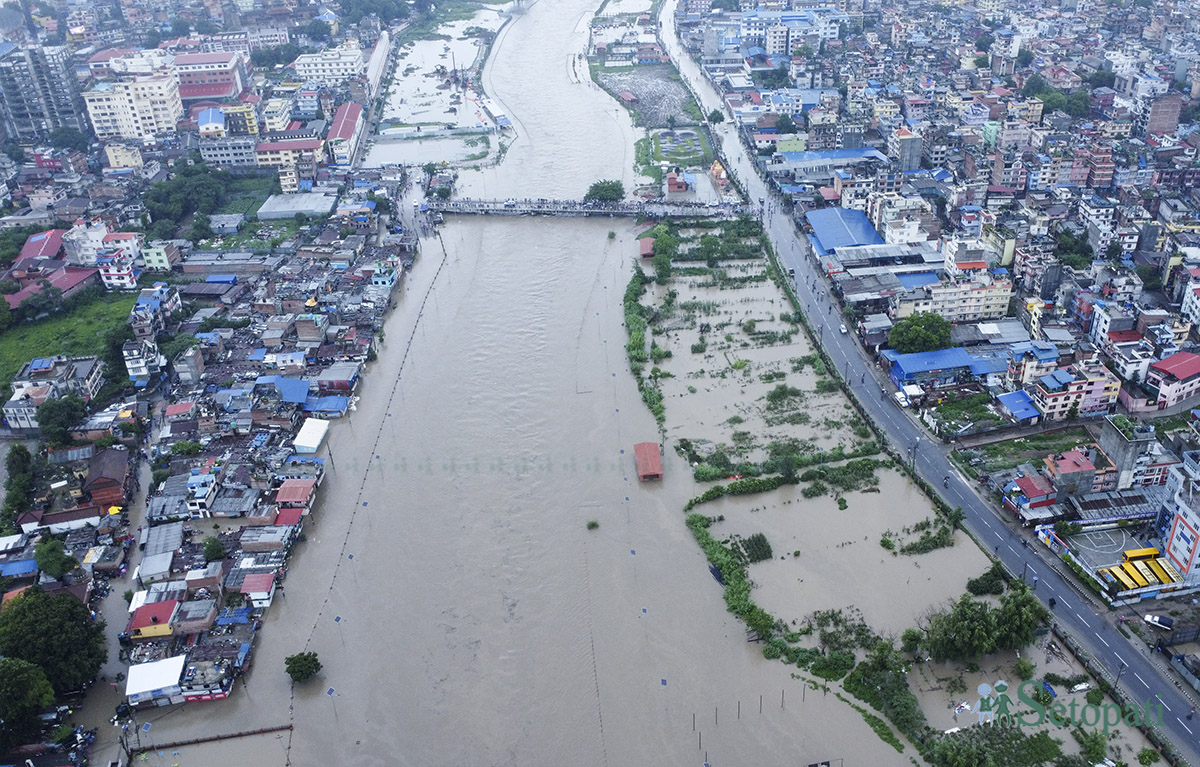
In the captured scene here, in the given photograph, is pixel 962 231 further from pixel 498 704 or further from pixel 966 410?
pixel 498 704

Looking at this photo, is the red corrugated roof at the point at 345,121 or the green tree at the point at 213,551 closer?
the green tree at the point at 213,551

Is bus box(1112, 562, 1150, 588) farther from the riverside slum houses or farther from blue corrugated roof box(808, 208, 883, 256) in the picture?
the riverside slum houses

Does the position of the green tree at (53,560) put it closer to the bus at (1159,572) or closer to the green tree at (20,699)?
the green tree at (20,699)

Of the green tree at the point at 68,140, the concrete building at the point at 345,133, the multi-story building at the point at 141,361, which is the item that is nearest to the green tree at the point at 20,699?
the multi-story building at the point at 141,361

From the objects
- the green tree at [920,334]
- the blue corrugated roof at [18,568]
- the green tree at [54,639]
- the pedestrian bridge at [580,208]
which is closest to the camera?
the green tree at [54,639]

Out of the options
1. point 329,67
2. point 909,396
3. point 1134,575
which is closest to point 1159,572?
point 1134,575

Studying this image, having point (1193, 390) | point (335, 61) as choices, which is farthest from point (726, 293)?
point (335, 61)

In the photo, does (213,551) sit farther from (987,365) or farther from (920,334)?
(987,365)
